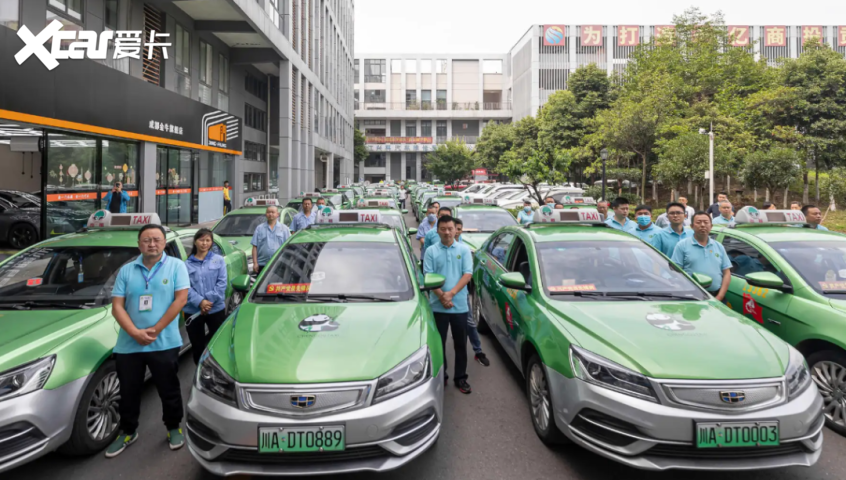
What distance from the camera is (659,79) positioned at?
29250 millimetres

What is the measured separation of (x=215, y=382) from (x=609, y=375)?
2.50 m

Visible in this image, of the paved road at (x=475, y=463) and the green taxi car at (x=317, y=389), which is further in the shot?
the paved road at (x=475, y=463)

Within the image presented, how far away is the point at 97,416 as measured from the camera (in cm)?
387

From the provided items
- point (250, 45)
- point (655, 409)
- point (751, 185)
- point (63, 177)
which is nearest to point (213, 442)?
point (655, 409)

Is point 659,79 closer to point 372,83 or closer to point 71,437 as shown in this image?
point 71,437

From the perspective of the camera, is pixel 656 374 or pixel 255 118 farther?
pixel 255 118

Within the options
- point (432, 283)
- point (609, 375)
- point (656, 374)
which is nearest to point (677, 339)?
point (656, 374)

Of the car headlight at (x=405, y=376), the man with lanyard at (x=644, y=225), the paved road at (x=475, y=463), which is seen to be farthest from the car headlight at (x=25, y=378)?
the man with lanyard at (x=644, y=225)

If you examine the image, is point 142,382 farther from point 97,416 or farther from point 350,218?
point 350,218

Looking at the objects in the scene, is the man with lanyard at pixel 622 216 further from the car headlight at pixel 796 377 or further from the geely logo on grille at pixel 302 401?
the geely logo on grille at pixel 302 401

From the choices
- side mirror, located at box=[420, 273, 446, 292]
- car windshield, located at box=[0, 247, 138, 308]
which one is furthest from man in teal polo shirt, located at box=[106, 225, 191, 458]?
side mirror, located at box=[420, 273, 446, 292]

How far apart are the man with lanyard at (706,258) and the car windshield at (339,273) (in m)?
3.14

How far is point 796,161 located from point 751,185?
215 centimetres

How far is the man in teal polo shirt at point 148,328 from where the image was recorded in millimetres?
3721
